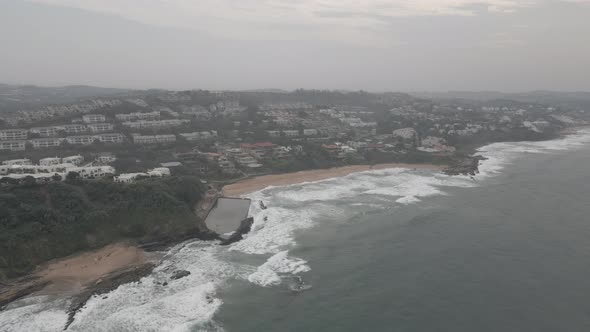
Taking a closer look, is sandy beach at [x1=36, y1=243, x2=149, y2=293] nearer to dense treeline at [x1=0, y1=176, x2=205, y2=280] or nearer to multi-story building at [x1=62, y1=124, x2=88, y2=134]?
dense treeline at [x1=0, y1=176, x2=205, y2=280]

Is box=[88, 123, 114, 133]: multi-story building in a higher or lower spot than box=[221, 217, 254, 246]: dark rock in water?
higher

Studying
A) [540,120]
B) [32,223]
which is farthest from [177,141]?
[540,120]

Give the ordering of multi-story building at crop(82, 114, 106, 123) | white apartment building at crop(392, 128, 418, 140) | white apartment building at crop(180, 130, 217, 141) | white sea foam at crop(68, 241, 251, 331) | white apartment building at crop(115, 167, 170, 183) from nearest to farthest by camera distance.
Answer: white sea foam at crop(68, 241, 251, 331) → white apartment building at crop(115, 167, 170, 183) → white apartment building at crop(180, 130, 217, 141) → multi-story building at crop(82, 114, 106, 123) → white apartment building at crop(392, 128, 418, 140)

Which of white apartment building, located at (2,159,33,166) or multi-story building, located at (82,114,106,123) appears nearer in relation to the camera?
white apartment building, located at (2,159,33,166)

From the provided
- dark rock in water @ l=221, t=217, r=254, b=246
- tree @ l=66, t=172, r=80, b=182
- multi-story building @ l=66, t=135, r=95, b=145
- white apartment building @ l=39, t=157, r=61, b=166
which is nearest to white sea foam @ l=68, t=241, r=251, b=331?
dark rock in water @ l=221, t=217, r=254, b=246

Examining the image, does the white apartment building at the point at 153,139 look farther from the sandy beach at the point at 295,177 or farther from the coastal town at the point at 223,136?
the sandy beach at the point at 295,177

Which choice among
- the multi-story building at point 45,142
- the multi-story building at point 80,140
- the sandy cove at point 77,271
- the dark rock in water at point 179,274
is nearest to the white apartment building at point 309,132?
the multi-story building at point 80,140

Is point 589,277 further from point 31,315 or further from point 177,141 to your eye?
point 177,141
